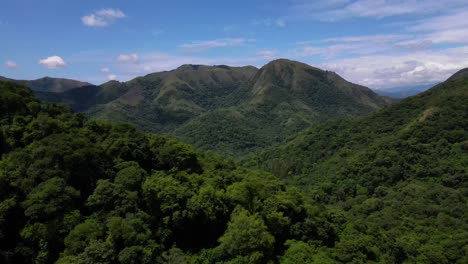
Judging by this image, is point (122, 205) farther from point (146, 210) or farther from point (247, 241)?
point (247, 241)

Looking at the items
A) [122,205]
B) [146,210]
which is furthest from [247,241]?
[122,205]

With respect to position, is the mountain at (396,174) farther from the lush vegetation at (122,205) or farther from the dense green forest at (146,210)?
the lush vegetation at (122,205)

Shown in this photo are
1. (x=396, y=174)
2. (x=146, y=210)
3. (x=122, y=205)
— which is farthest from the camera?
(x=396, y=174)

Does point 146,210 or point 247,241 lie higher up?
point 146,210

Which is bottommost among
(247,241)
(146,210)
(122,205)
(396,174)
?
(396,174)

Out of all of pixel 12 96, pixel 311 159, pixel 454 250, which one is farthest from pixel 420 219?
pixel 12 96

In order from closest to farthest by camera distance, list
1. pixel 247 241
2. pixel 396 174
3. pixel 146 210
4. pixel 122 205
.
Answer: pixel 247 241 → pixel 122 205 → pixel 146 210 → pixel 396 174
